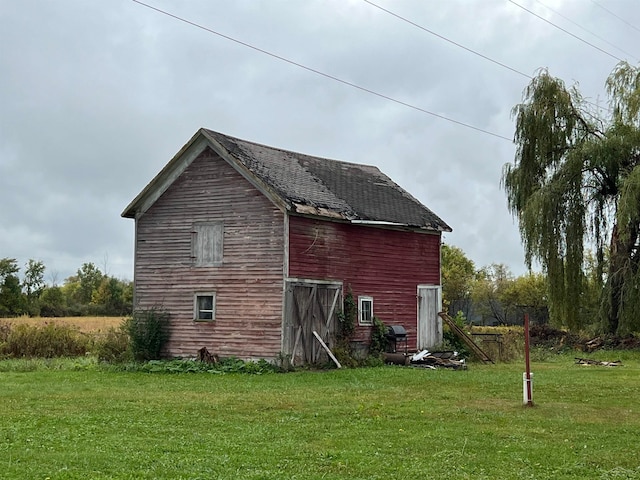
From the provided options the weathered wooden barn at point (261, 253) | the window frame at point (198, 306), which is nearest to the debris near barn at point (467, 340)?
the weathered wooden barn at point (261, 253)

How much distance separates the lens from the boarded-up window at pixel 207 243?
2562 cm

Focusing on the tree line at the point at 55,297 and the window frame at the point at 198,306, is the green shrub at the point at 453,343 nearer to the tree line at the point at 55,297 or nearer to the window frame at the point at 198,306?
the window frame at the point at 198,306

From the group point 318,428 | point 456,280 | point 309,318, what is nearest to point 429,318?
point 309,318

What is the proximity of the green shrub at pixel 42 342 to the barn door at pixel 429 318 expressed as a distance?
12178 mm

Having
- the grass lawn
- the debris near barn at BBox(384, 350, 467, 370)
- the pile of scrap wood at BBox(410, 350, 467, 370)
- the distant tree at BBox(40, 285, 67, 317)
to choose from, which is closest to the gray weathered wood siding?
the grass lawn

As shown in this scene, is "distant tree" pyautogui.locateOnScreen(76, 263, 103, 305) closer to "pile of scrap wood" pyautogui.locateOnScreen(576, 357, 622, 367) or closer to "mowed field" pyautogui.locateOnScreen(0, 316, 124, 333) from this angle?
"mowed field" pyautogui.locateOnScreen(0, 316, 124, 333)

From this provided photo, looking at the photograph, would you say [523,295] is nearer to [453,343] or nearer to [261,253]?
[453,343]

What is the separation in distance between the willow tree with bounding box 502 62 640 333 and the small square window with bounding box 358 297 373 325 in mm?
7976

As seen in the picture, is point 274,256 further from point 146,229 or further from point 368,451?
point 368,451

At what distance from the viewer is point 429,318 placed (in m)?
29.8

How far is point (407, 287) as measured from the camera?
95.1 feet

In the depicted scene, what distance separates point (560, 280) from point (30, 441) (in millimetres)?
24250

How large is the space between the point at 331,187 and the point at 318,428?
16.2m

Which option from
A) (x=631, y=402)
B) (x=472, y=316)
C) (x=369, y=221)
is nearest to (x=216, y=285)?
(x=369, y=221)
